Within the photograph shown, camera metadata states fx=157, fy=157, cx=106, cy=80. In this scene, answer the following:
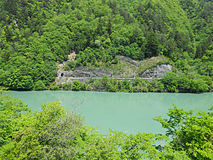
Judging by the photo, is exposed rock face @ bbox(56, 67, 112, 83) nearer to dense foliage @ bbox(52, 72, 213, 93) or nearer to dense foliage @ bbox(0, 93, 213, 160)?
dense foliage @ bbox(52, 72, 213, 93)

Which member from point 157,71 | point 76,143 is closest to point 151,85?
point 157,71

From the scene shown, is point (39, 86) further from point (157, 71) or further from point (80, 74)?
point (157, 71)

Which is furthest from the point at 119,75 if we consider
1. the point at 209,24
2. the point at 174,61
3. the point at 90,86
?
the point at 209,24

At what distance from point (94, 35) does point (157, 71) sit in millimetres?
26214

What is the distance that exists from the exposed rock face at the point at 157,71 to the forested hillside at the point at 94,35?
3.16 meters

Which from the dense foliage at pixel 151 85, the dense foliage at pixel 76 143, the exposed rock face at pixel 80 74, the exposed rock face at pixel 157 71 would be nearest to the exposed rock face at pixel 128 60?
the exposed rock face at pixel 157 71

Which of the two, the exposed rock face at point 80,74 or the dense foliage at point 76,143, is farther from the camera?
the exposed rock face at point 80,74

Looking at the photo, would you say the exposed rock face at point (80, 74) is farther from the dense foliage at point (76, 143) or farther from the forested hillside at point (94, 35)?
the dense foliage at point (76, 143)

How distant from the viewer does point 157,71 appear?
141 ft

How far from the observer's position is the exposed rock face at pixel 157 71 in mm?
42534

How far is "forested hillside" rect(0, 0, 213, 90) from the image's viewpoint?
45.7 metres

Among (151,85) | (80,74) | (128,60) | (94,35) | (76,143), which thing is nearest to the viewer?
(76,143)

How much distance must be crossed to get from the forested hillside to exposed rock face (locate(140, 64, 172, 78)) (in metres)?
3.16

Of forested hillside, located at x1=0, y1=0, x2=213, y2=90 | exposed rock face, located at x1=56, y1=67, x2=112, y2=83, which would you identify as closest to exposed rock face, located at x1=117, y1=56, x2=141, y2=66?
forested hillside, located at x1=0, y1=0, x2=213, y2=90
